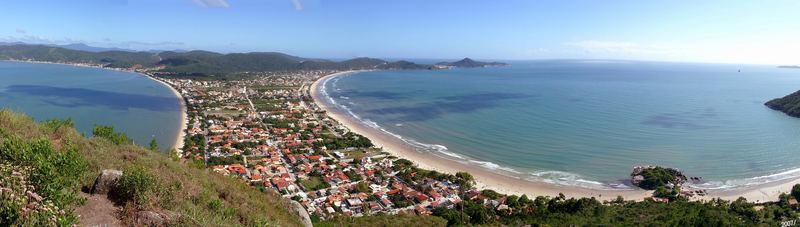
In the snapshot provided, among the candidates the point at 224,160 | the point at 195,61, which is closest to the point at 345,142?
the point at 224,160

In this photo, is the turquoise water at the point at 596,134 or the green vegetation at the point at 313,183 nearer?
the green vegetation at the point at 313,183

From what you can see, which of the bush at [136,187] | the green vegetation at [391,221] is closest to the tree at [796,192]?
the green vegetation at [391,221]

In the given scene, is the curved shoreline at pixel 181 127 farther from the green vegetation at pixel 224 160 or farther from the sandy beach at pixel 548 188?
the sandy beach at pixel 548 188

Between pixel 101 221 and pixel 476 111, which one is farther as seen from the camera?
pixel 476 111

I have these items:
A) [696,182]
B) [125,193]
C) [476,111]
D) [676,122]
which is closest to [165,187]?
[125,193]

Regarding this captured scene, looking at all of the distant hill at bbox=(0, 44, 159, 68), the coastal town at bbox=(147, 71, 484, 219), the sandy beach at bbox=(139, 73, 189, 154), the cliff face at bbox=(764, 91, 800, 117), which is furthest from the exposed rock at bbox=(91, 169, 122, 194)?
the distant hill at bbox=(0, 44, 159, 68)

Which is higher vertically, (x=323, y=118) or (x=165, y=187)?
(x=165, y=187)

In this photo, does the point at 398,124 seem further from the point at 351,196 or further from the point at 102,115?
the point at 102,115
